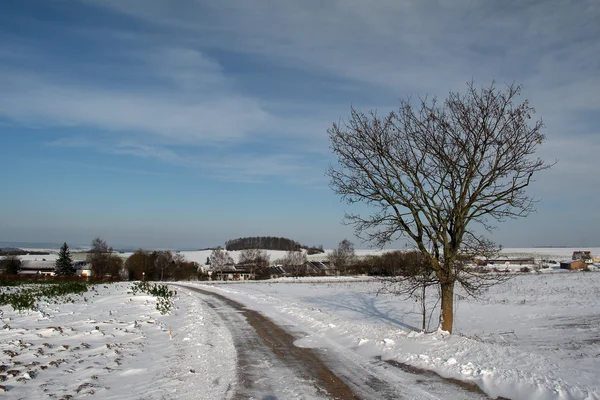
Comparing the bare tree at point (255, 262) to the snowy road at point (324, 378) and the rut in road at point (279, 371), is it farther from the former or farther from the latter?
the snowy road at point (324, 378)

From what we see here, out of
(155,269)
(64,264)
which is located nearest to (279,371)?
(64,264)

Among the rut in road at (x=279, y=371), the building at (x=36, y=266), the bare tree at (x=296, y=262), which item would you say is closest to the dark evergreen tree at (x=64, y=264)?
the building at (x=36, y=266)

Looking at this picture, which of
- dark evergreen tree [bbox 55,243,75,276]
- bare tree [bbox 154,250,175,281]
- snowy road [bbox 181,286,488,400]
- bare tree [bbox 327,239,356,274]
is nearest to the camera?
snowy road [bbox 181,286,488,400]

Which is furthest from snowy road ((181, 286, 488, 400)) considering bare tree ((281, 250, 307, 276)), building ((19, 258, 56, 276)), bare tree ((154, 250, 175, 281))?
building ((19, 258, 56, 276))

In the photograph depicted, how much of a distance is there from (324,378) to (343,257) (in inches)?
4306

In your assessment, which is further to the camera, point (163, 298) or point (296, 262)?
point (296, 262)

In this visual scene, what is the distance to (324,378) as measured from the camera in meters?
8.33

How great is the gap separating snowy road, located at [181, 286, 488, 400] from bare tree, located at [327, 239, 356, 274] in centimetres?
9978

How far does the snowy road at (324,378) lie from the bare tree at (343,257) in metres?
99.8

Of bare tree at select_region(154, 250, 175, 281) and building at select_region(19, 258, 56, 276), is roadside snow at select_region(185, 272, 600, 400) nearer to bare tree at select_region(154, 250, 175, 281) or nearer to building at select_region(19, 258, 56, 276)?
bare tree at select_region(154, 250, 175, 281)

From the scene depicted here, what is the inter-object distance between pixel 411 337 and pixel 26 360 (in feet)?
29.6

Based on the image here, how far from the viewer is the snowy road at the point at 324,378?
728 cm

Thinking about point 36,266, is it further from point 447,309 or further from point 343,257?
point 447,309

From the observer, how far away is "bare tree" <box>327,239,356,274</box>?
4429 inches
